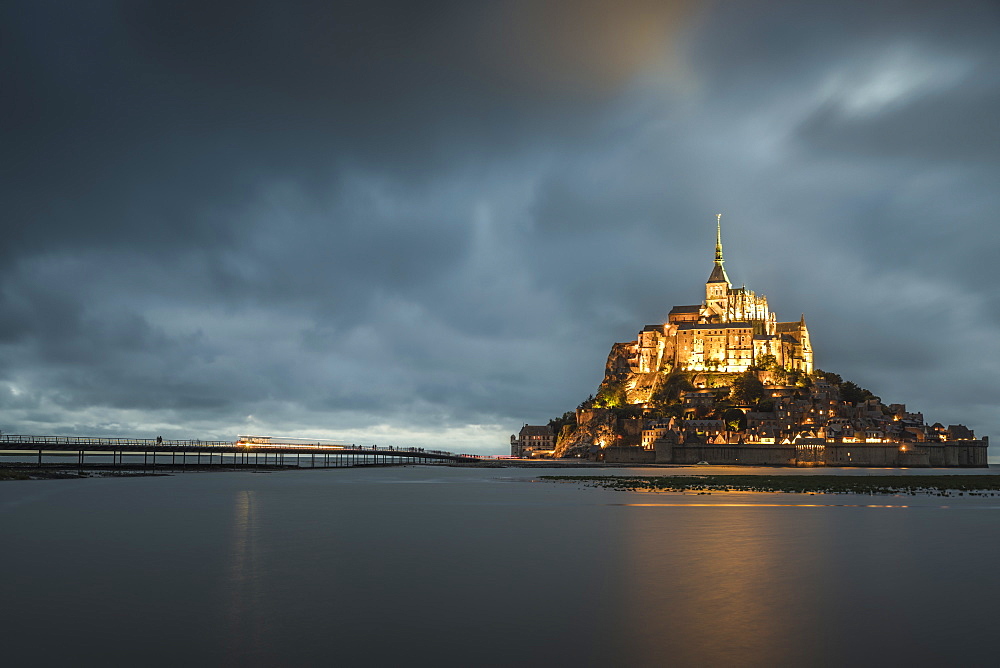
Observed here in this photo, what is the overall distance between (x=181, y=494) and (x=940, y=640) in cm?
4843

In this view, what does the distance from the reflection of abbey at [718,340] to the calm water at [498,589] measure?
128m

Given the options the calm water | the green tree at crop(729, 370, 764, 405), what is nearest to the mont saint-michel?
the green tree at crop(729, 370, 764, 405)

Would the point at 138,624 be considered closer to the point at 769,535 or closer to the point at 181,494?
the point at 769,535

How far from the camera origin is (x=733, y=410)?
145250 millimetres

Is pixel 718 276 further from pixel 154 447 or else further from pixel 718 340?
pixel 154 447

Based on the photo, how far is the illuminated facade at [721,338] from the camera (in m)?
162

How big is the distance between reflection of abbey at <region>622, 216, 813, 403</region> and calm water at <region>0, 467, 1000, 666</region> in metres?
128

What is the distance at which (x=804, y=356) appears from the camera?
164 metres

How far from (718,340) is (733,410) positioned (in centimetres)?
2293

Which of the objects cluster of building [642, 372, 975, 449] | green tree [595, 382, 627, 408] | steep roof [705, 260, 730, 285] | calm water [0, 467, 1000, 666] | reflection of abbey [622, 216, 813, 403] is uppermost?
steep roof [705, 260, 730, 285]

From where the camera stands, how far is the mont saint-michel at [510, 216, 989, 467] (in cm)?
13700

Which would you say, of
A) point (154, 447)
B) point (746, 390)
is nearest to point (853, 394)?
point (746, 390)

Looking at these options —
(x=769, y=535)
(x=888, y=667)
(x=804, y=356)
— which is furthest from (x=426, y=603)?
(x=804, y=356)

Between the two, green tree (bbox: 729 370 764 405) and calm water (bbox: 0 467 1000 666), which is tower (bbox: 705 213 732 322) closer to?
green tree (bbox: 729 370 764 405)
